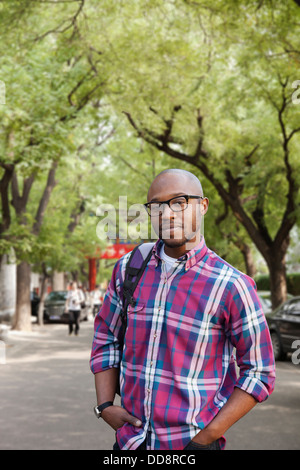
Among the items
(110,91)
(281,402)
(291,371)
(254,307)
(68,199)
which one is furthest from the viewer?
(68,199)

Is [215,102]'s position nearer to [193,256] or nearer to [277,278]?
[277,278]

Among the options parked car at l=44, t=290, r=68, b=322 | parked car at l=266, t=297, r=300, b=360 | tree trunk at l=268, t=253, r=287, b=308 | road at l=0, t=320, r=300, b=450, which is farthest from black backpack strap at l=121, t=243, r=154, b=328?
parked car at l=44, t=290, r=68, b=322

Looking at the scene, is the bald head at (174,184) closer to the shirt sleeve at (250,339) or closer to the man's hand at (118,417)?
the shirt sleeve at (250,339)

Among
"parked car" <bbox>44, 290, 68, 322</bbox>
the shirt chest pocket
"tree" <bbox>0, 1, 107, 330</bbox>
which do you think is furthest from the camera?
"parked car" <bbox>44, 290, 68, 322</bbox>

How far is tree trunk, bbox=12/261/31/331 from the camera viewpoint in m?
22.3

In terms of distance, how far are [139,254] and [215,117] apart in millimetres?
16730

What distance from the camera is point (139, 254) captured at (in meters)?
2.64

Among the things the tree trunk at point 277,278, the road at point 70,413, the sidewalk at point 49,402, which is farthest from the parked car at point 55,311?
the road at point 70,413

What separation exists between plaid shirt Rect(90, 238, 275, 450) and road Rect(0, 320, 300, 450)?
4.14 meters

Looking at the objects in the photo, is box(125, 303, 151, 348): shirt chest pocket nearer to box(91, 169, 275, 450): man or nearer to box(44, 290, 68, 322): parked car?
box(91, 169, 275, 450): man

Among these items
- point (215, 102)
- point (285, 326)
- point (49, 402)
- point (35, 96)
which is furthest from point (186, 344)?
point (215, 102)

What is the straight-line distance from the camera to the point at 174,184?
8.20 feet
